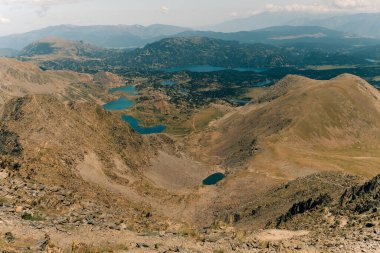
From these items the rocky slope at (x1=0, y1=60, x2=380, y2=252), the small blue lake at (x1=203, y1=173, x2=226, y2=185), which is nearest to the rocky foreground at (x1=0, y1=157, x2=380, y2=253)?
the rocky slope at (x1=0, y1=60, x2=380, y2=252)

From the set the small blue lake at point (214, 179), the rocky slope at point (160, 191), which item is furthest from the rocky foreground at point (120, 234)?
the small blue lake at point (214, 179)

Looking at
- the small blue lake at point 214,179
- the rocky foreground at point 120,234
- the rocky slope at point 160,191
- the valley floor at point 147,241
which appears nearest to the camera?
the valley floor at point 147,241

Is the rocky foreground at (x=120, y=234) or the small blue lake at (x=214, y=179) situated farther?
the small blue lake at (x=214, y=179)

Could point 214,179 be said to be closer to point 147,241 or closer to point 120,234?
point 120,234

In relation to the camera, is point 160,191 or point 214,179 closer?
point 160,191

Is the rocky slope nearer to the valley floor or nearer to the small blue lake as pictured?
the valley floor

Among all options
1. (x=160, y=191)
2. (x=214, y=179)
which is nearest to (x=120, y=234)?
(x=160, y=191)

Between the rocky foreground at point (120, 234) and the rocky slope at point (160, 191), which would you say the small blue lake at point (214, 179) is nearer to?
the rocky slope at point (160, 191)

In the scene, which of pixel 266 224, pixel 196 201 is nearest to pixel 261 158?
pixel 196 201
